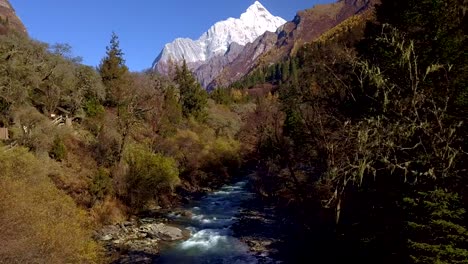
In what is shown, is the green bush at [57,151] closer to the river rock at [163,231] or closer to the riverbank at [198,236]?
the riverbank at [198,236]

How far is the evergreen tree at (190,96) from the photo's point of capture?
217 feet

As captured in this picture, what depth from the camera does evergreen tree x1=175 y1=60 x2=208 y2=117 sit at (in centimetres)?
6618

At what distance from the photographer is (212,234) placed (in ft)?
98.2

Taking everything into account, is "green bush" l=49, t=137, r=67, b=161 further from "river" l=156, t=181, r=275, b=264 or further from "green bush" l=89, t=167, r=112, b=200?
"river" l=156, t=181, r=275, b=264

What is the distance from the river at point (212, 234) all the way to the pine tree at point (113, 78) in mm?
18806

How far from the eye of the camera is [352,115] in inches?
772

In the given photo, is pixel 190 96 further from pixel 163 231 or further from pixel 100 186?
pixel 163 231

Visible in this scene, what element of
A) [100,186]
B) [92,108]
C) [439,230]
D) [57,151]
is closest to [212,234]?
[100,186]

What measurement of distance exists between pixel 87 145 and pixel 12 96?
7.59m

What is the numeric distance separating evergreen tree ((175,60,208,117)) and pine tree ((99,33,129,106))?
12.4m

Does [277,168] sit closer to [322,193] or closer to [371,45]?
[322,193]

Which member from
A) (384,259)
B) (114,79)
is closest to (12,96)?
(114,79)

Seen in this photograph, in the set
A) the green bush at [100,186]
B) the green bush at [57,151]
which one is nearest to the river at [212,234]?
the green bush at [100,186]

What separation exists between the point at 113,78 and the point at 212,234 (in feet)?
105
